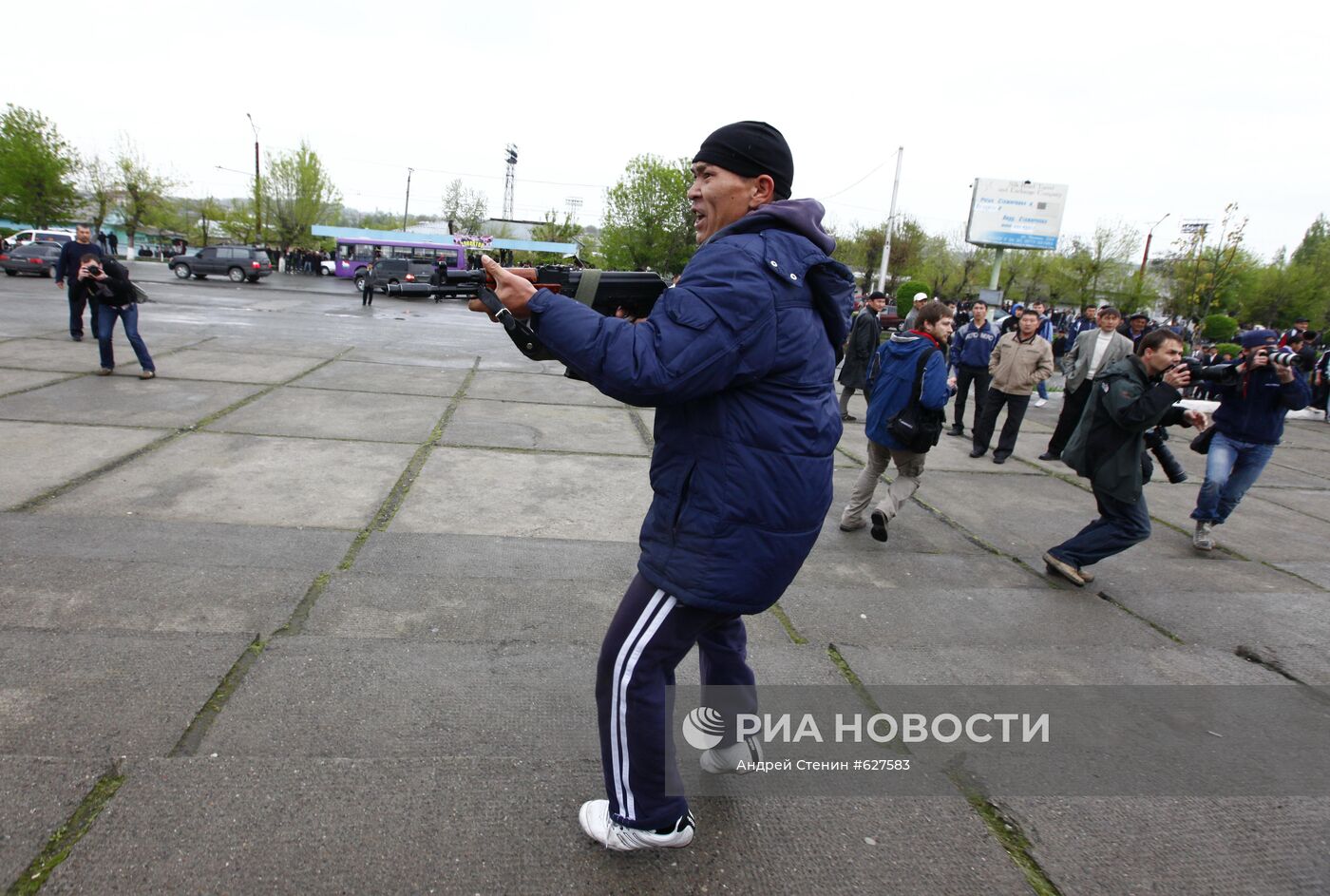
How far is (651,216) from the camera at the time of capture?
172 ft

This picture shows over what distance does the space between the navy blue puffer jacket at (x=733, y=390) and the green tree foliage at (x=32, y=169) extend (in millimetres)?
55851

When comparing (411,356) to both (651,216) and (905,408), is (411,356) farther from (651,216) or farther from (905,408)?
(651,216)

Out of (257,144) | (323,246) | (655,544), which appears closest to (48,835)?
(655,544)

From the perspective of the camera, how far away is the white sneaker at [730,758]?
96.1 inches

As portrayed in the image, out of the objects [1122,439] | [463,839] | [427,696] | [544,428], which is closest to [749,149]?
[463,839]

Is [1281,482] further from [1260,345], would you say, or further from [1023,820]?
[1023,820]

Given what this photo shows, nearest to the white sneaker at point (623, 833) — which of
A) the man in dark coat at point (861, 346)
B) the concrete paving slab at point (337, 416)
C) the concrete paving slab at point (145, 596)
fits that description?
the concrete paving slab at point (145, 596)

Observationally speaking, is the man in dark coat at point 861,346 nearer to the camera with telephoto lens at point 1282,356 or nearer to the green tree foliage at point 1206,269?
the camera with telephoto lens at point 1282,356

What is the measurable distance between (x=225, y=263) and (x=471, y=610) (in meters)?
33.5

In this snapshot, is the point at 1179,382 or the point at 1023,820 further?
the point at 1179,382

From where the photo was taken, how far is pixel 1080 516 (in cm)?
616

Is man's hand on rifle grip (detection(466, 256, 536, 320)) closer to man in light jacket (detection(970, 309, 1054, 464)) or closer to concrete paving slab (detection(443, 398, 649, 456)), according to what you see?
concrete paving slab (detection(443, 398, 649, 456))

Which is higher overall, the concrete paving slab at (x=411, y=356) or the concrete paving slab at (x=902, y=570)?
the concrete paving slab at (x=411, y=356)

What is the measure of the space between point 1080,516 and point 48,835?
6642 mm
